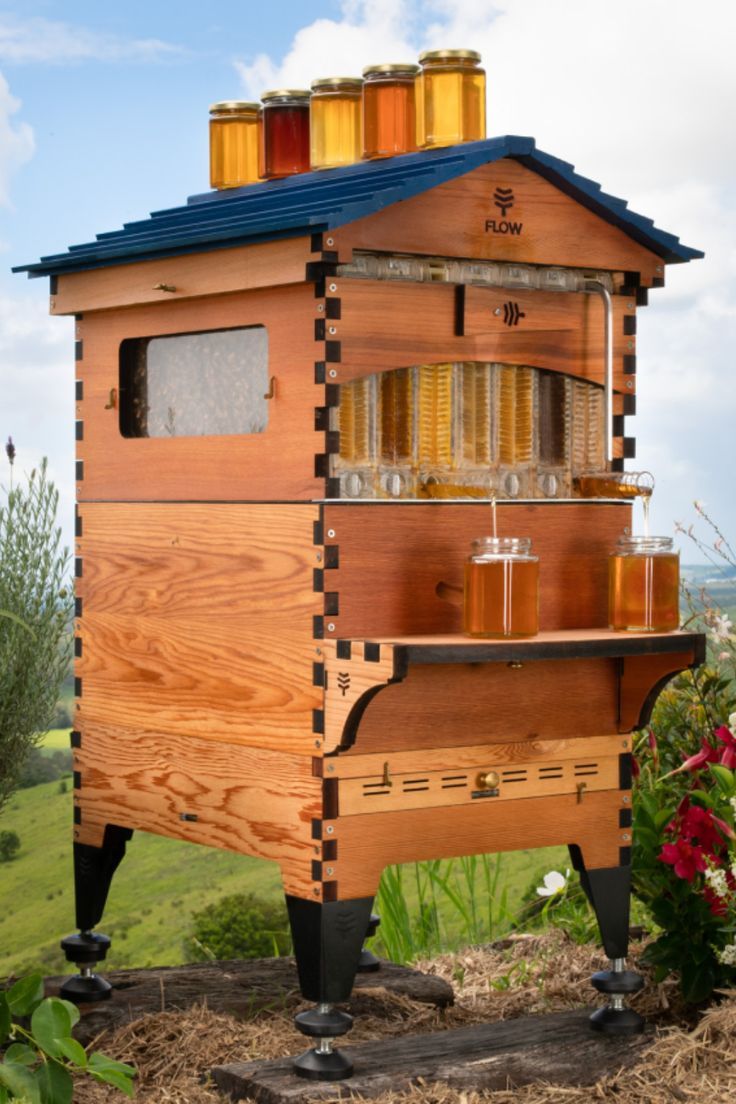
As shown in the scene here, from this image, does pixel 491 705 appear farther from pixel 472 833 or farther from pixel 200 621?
pixel 200 621

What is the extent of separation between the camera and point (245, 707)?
450 cm

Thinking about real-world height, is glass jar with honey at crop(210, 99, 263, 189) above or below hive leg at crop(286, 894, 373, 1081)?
above

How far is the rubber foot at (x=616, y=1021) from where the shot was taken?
4.73 metres

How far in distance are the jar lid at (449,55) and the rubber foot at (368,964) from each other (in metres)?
2.84

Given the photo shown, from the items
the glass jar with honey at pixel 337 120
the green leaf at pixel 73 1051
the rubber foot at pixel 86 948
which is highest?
the glass jar with honey at pixel 337 120

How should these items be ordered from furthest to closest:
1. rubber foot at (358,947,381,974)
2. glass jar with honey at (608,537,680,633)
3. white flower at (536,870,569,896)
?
white flower at (536,870,569,896) → rubber foot at (358,947,381,974) → glass jar with honey at (608,537,680,633)

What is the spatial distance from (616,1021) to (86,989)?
5.32ft

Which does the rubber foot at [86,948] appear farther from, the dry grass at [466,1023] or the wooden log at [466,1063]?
the wooden log at [466,1063]

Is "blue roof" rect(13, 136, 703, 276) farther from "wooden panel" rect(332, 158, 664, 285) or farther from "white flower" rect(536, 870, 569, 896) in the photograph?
"white flower" rect(536, 870, 569, 896)

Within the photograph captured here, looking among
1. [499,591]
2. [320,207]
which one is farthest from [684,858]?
[320,207]

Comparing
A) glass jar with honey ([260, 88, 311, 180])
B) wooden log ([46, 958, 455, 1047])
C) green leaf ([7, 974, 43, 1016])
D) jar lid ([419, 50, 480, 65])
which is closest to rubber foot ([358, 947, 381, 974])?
wooden log ([46, 958, 455, 1047])

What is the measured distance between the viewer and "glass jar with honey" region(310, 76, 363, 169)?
16.2 feet

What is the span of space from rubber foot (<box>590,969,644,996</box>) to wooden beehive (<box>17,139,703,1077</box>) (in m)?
0.07

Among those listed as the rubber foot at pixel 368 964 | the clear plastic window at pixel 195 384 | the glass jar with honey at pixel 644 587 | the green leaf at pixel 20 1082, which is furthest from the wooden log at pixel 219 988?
the clear plastic window at pixel 195 384
